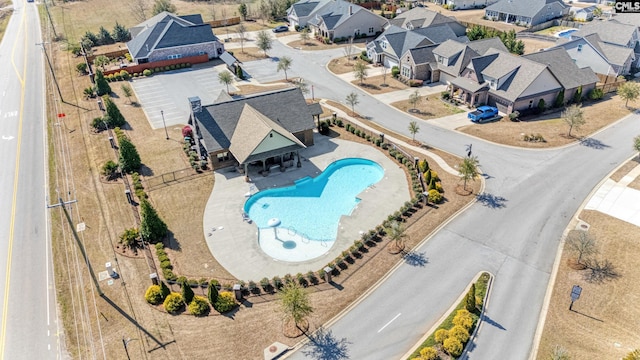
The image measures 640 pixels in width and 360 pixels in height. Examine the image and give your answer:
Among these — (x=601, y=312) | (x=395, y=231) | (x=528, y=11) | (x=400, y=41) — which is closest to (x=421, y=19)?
(x=400, y=41)

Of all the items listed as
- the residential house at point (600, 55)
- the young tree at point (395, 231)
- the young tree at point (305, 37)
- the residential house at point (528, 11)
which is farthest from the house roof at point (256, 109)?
the residential house at point (528, 11)

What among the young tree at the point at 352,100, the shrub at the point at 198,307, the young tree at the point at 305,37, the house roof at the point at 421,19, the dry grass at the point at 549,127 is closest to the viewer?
the shrub at the point at 198,307

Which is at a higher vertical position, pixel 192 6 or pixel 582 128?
pixel 192 6

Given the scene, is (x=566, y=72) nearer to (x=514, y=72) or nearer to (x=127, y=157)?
(x=514, y=72)

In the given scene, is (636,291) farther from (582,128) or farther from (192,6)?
(192,6)

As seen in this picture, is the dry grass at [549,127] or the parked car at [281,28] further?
the parked car at [281,28]

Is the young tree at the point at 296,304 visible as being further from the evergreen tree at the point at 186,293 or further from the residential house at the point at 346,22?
the residential house at the point at 346,22

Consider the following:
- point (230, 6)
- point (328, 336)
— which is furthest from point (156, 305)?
point (230, 6)
